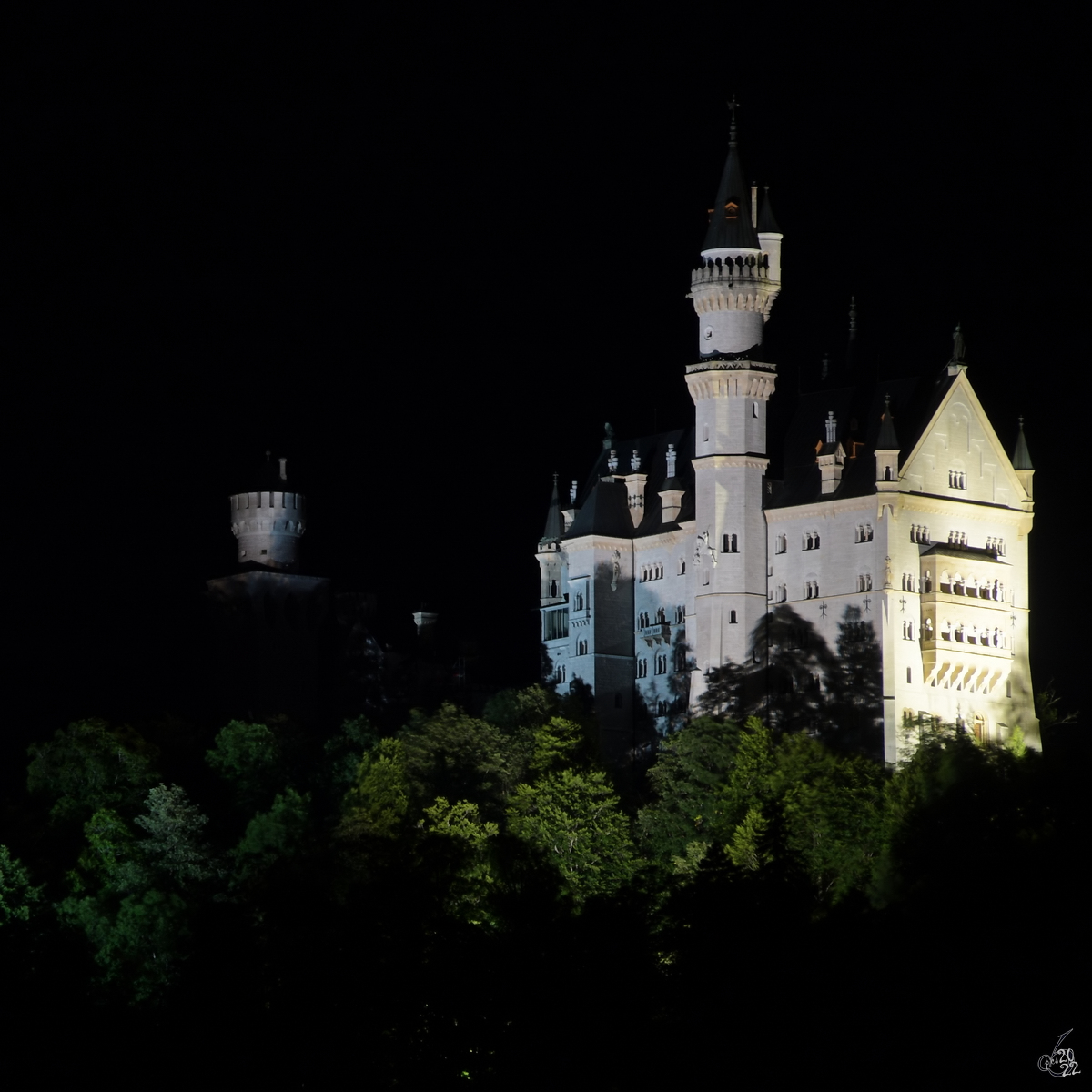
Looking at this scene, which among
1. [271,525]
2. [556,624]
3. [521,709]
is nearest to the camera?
[521,709]

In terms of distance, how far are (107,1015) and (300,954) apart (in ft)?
16.3

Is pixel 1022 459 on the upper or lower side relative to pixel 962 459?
upper

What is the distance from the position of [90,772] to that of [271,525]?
22.2 m

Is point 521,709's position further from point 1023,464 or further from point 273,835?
point 1023,464

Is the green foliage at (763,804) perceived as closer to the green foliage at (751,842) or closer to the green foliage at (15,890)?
the green foliage at (751,842)

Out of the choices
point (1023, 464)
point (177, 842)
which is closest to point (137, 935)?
point (177, 842)

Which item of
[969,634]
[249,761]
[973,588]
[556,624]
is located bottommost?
[249,761]

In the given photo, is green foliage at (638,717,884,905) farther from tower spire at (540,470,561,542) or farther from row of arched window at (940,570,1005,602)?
tower spire at (540,470,561,542)

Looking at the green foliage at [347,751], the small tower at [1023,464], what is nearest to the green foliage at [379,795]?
the green foliage at [347,751]

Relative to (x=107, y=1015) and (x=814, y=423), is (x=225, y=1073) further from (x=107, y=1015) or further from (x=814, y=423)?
(x=814, y=423)

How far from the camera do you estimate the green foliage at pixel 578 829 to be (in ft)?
380

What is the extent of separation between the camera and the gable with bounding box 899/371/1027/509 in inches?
5241

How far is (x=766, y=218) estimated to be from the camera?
452ft

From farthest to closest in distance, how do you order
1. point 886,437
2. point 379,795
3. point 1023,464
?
point 1023,464 < point 886,437 < point 379,795
